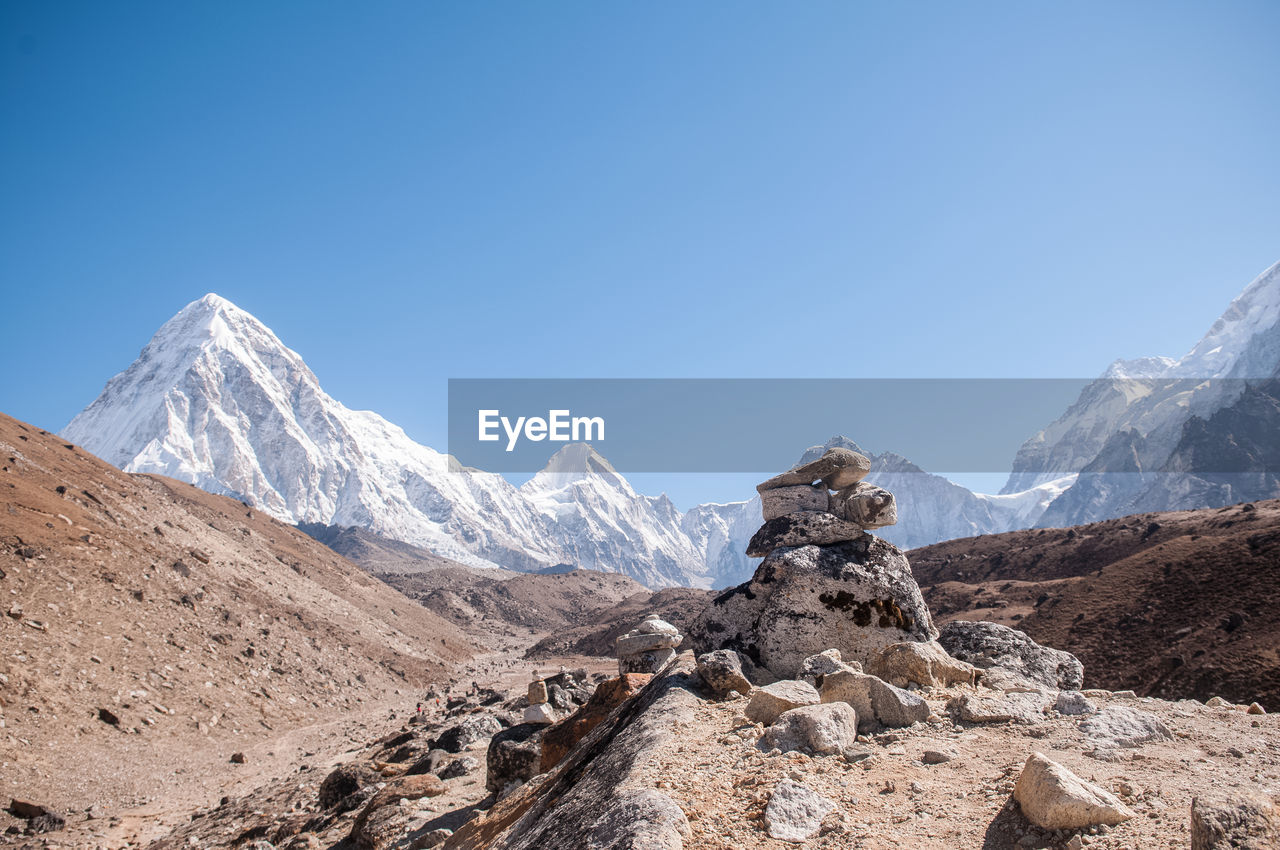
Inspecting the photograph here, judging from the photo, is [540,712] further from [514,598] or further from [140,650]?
[514,598]

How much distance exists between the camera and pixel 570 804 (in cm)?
539

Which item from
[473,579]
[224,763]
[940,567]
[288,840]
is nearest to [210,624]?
[224,763]

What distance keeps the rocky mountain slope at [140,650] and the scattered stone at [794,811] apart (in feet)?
91.1

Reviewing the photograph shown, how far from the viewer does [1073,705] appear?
6516mm

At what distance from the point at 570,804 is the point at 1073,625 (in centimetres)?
5125

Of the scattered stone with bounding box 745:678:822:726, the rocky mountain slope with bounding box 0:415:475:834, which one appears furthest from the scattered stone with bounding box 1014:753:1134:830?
the rocky mountain slope with bounding box 0:415:475:834

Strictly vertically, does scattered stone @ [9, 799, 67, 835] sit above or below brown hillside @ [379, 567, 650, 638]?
below

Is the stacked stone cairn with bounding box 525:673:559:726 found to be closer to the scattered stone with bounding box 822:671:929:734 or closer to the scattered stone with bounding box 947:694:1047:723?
the scattered stone with bounding box 822:671:929:734

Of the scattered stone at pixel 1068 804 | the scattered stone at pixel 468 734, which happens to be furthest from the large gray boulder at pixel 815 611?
the scattered stone at pixel 468 734

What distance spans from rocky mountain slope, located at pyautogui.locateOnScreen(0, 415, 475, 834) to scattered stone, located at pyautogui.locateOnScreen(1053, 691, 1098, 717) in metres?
28.7

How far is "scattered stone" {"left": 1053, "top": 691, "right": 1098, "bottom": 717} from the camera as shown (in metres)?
6.39

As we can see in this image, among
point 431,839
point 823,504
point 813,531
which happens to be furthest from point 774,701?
point 431,839

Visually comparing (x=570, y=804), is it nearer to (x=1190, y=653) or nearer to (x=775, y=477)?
(x=775, y=477)

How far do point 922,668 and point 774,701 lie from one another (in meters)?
2.36
